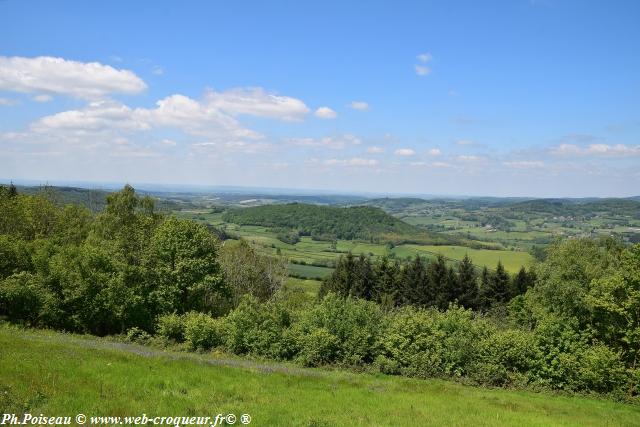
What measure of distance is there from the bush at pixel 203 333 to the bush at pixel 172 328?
2.90 ft

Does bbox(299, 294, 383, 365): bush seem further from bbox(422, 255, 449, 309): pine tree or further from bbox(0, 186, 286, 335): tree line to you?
bbox(422, 255, 449, 309): pine tree

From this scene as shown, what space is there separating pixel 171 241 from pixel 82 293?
7.36 metres

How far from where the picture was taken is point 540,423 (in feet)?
55.6

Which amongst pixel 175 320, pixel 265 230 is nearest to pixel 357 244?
pixel 265 230

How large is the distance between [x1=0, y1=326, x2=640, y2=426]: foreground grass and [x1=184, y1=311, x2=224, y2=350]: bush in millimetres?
5933

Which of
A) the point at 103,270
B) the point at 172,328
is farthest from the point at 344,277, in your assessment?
the point at 103,270

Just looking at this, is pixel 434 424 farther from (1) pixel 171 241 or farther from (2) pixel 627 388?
(1) pixel 171 241

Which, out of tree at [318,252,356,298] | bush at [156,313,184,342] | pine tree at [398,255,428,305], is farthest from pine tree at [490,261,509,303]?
bush at [156,313,184,342]

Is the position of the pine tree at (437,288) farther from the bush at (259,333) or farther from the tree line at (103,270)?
the bush at (259,333)

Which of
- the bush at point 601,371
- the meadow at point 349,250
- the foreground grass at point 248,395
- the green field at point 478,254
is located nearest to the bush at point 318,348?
the foreground grass at point 248,395

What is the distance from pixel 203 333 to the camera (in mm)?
28891

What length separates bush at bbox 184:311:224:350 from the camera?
94.4ft

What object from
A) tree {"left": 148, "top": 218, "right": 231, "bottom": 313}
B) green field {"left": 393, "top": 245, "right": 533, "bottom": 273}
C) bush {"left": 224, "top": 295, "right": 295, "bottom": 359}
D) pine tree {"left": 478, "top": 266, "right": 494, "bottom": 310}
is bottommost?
green field {"left": 393, "top": 245, "right": 533, "bottom": 273}

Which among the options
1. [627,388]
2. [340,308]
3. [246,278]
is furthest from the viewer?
[246,278]
